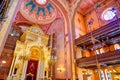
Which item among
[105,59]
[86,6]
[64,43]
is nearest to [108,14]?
[86,6]

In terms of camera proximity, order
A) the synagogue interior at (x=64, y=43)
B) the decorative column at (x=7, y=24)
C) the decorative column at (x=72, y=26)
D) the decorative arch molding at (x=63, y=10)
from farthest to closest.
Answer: the decorative arch molding at (x=63, y=10) < the decorative column at (x=72, y=26) < the synagogue interior at (x=64, y=43) < the decorative column at (x=7, y=24)

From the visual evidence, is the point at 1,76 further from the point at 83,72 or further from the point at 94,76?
the point at 94,76

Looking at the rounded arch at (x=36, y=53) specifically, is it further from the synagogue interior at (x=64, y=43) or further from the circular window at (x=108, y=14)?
the circular window at (x=108, y=14)

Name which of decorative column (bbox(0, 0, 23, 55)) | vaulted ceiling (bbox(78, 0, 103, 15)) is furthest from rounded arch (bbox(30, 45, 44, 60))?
vaulted ceiling (bbox(78, 0, 103, 15))

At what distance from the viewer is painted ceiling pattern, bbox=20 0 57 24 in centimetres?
1238

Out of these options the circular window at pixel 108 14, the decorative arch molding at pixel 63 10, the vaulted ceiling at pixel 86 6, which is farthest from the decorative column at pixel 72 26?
the circular window at pixel 108 14

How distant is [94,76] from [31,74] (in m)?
5.80

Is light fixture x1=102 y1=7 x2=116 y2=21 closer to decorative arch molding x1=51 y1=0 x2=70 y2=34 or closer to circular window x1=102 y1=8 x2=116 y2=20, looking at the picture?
circular window x1=102 y1=8 x2=116 y2=20

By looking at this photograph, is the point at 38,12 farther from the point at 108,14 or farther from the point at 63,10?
the point at 108,14

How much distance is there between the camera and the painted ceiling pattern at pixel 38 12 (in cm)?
1238

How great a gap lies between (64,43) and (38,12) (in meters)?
6.36

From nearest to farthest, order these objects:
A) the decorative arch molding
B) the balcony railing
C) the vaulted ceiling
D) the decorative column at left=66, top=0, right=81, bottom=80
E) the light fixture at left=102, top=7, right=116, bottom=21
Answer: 1. the balcony railing
2. the decorative column at left=66, top=0, right=81, bottom=80
3. the light fixture at left=102, top=7, right=116, bottom=21
4. the decorative arch molding
5. the vaulted ceiling

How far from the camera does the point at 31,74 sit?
8945 millimetres

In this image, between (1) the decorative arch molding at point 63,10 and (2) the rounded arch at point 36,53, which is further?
(1) the decorative arch molding at point 63,10
